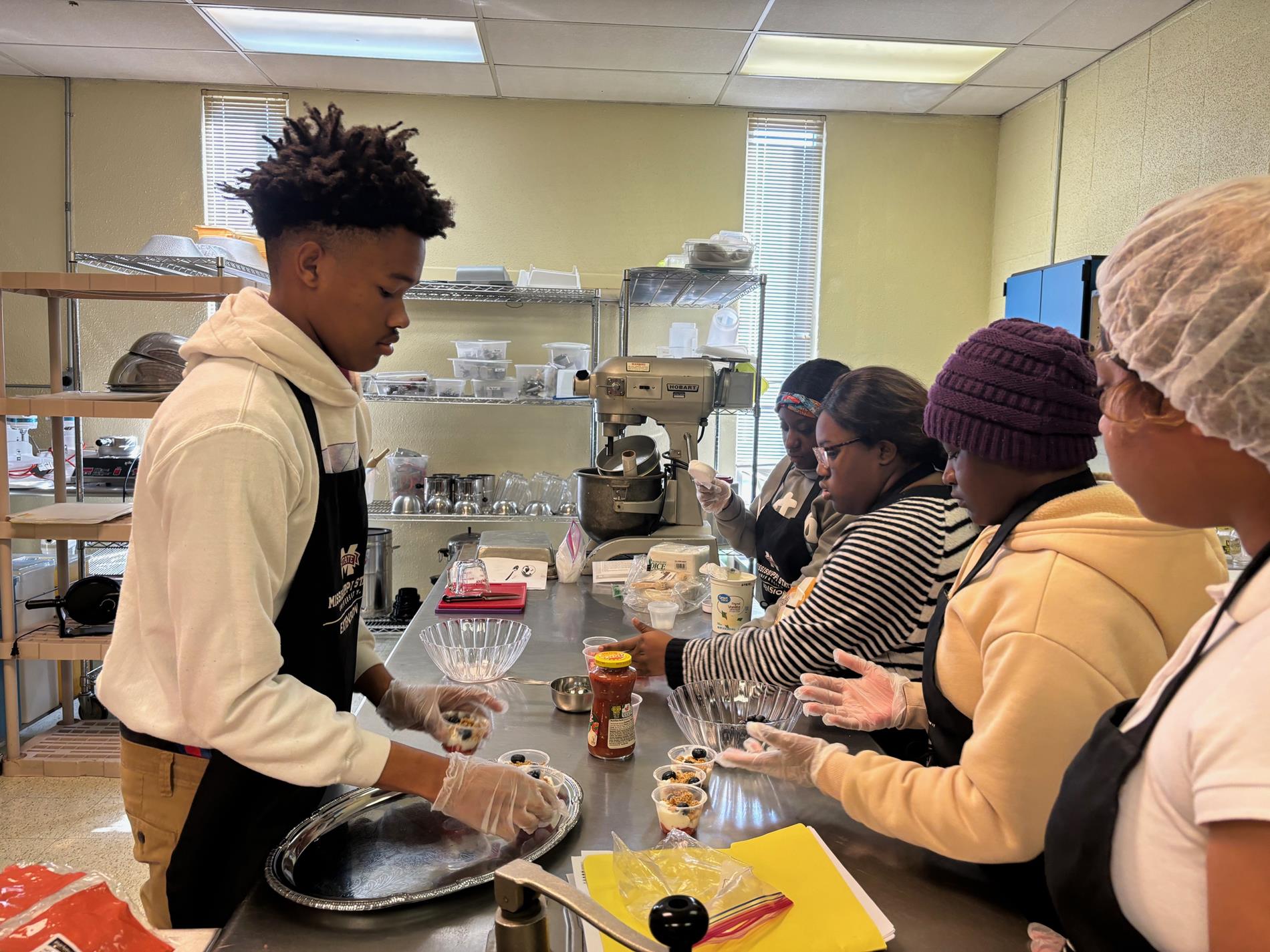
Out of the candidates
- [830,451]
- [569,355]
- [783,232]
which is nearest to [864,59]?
[783,232]

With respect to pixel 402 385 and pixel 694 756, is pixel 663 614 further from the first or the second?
pixel 402 385

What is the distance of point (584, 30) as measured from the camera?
3557 mm

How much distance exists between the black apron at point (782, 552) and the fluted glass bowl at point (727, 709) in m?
1.07

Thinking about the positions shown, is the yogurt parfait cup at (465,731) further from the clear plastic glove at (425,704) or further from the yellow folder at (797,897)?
the yellow folder at (797,897)

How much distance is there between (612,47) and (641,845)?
11.8ft

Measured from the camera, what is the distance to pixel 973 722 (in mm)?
1039

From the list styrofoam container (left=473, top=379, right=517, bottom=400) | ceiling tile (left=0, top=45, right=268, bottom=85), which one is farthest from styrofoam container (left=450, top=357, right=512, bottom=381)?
ceiling tile (left=0, top=45, right=268, bottom=85)

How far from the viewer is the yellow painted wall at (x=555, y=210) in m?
4.38

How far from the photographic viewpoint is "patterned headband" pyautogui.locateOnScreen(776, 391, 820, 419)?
277 cm

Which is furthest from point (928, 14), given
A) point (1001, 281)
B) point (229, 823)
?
point (229, 823)

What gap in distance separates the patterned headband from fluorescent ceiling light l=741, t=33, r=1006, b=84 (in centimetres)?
188

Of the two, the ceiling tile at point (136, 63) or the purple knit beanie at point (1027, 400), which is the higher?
the ceiling tile at point (136, 63)

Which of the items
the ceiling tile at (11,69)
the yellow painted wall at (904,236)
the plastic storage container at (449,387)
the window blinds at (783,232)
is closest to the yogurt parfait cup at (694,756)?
the plastic storage container at (449,387)

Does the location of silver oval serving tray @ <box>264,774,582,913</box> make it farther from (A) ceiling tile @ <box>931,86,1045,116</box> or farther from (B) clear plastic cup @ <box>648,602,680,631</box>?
(A) ceiling tile @ <box>931,86,1045,116</box>
